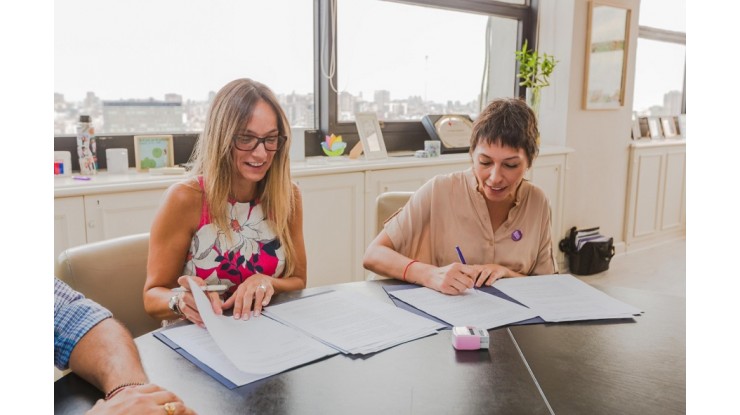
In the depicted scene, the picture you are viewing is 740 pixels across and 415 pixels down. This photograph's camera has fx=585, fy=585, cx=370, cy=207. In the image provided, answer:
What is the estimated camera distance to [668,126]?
18.7ft

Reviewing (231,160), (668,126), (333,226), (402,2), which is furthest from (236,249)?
(668,126)

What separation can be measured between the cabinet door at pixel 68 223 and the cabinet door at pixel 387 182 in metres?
1.46

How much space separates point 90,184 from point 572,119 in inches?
136

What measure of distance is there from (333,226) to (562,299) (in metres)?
1.80

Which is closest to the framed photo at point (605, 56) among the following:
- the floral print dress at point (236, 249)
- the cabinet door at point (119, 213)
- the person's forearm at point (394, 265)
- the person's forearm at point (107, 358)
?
the person's forearm at point (394, 265)

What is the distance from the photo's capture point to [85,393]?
99 cm

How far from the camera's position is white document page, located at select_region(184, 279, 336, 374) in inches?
42.0

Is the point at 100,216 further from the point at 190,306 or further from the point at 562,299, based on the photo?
the point at 562,299

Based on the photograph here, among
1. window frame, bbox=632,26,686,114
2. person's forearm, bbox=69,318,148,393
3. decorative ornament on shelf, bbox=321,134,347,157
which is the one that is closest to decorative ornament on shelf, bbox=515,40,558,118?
window frame, bbox=632,26,686,114

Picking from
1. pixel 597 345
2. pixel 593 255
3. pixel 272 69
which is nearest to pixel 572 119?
pixel 593 255

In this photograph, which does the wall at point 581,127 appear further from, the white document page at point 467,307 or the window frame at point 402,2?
the white document page at point 467,307

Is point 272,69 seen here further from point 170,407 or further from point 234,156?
point 170,407
